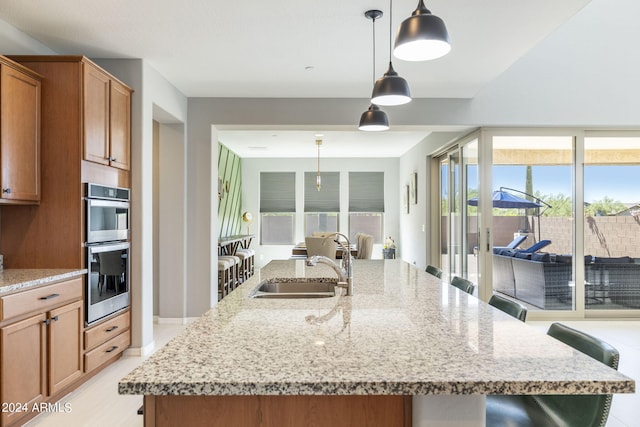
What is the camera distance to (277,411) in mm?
1079

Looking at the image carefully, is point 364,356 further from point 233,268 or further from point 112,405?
point 233,268

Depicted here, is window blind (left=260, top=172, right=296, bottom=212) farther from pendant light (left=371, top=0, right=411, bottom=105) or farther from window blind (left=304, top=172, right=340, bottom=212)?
pendant light (left=371, top=0, right=411, bottom=105)

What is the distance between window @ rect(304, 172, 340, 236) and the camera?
10.0m

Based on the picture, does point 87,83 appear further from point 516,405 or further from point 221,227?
point 221,227

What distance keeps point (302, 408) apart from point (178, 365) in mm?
346

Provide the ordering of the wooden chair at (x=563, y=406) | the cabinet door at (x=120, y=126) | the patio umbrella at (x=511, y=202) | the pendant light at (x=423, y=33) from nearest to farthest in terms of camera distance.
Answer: the wooden chair at (x=563, y=406) → the pendant light at (x=423, y=33) → the cabinet door at (x=120, y=126) → the patio umbrella at (x=511, y=202)

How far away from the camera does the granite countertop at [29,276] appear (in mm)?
2252

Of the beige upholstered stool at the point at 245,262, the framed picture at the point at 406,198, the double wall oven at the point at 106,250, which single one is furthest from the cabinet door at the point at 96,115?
the framed picture at the point at 406,198

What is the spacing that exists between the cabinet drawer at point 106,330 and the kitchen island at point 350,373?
2010mm

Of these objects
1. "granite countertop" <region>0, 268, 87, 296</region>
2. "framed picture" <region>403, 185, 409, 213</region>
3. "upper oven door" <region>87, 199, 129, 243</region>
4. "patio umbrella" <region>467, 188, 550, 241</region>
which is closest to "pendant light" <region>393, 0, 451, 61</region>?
"granite countertop" <region>0, 268, 87, 296</region>

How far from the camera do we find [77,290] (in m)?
2.88

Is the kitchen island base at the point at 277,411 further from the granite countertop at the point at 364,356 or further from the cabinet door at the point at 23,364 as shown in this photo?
the cabinet door at the point at 23,364

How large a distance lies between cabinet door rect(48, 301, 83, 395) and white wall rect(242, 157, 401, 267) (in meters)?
7.12

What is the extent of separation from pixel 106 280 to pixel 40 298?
0.79 meters
